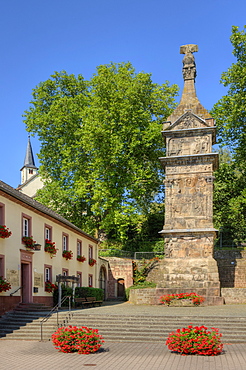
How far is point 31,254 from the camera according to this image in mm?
22188

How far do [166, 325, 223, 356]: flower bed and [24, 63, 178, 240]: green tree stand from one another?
20.8 meters

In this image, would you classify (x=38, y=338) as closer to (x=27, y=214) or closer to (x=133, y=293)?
(x=27, y=214)

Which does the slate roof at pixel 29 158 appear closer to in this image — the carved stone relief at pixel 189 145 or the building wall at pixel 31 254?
the building wall at pixel 31 254

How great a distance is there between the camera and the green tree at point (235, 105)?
1309 inches

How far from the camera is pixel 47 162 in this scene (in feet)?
133

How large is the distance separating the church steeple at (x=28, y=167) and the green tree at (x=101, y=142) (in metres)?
61.8

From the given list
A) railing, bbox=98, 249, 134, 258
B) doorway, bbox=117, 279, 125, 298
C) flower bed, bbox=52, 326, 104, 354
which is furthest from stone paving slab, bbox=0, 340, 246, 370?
railing, bbox=98, 249, 134, 258

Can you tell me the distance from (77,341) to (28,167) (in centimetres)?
9169

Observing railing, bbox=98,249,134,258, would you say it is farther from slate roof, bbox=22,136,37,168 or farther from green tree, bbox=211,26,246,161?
slate roof, bbox=22,136,37,168

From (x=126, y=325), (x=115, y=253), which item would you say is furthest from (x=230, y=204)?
(x=126, y=325)

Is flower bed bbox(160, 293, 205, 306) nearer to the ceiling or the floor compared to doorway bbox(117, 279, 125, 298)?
nearer to the ceiling

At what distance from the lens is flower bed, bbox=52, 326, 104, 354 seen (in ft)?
43.3

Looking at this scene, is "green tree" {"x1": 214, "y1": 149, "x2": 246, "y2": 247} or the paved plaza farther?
"green tree" {"x1": 214, "y1": 149, "x2": 246, "y2": 247}

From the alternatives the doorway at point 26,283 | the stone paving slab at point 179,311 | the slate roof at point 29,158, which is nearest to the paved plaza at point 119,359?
the stone paving slab at point 179,311
